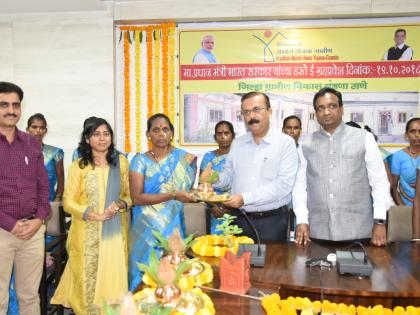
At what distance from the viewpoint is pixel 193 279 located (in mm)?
1781

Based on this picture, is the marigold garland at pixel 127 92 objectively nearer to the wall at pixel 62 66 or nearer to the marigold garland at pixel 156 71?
the wall at pixel 62 66

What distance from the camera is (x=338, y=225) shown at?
8.12ft

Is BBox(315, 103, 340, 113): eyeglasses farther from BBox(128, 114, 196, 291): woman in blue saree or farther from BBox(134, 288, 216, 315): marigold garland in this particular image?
BBox(134, 288, 216, 315): marigold garland

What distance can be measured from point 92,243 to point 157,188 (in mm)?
629

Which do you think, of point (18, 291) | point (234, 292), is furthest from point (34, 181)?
point (234, 292)

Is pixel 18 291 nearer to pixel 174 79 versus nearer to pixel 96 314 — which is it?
pixel 96 314

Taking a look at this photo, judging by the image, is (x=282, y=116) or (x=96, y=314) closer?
(x=96, y=314)

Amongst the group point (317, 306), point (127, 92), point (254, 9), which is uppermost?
point (254, 9)

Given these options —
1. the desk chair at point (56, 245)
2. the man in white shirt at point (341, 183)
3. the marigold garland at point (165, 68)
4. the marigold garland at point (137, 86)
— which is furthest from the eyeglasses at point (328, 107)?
the marigold garland at point (137, 86)

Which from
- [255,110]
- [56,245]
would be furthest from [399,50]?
[56,245]

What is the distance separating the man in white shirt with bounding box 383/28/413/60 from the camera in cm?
466

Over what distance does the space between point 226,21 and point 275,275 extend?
12.3 feet

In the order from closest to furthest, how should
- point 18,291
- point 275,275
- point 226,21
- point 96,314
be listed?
point 275,275, point 18,291, point 96,314, point 226,21

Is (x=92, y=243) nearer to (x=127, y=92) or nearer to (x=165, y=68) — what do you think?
(x=127, y=92)
